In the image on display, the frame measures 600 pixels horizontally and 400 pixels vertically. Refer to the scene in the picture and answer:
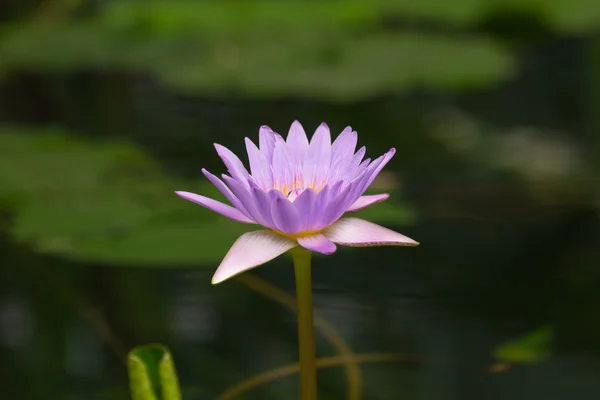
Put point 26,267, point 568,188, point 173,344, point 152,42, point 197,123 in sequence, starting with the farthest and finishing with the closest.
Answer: point 152,42, point 197,123, point 568,188, point 26,267, point 173,344

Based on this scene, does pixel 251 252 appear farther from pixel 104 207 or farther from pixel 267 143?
pixel 104 207

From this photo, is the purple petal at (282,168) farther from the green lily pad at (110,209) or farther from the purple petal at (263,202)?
the green lily pad at (110,209)

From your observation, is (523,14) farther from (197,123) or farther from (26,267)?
(26,267)

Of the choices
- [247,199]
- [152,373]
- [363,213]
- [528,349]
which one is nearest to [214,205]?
[247,199]

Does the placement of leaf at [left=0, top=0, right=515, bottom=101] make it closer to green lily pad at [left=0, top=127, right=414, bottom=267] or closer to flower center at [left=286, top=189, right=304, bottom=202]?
green lily pad at [left=0, top=127, right=414, bottom=267]

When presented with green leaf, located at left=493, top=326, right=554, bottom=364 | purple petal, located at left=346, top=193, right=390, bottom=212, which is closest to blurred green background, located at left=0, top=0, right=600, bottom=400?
green leaf, located at left=493, top=326, right=554, bottom=364

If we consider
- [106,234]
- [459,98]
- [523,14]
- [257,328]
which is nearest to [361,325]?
[257,328]

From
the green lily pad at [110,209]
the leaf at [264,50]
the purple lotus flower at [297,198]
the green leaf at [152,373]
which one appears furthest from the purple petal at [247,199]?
the leaf at [264,50]

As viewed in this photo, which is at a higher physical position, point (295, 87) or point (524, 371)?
point (295, 87)
